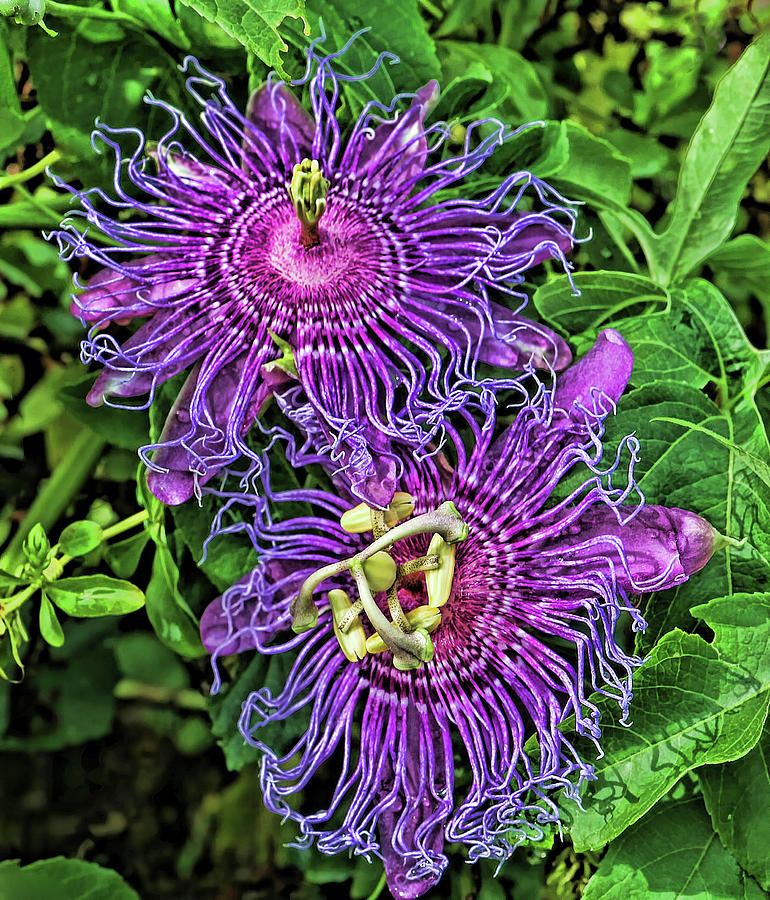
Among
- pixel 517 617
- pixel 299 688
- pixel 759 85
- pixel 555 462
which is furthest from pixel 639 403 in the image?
pixel 299 688

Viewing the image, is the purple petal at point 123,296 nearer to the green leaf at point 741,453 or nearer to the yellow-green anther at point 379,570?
the yellow-green anther at point 379,570

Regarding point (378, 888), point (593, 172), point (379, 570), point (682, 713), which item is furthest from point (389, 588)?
point (593, 172)

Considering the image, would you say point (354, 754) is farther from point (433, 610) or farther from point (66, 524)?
point (66, 524)

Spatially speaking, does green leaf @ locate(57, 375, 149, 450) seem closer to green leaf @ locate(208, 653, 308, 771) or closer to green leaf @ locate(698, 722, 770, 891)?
green leaf @ locate(208, 653, 308, 771)

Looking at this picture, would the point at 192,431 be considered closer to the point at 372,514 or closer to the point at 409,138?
the point at 372,514

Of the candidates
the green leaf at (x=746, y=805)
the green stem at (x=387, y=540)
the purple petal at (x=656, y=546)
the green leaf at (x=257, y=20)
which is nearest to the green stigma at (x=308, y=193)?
the green leaf at (x=257, y=20)
